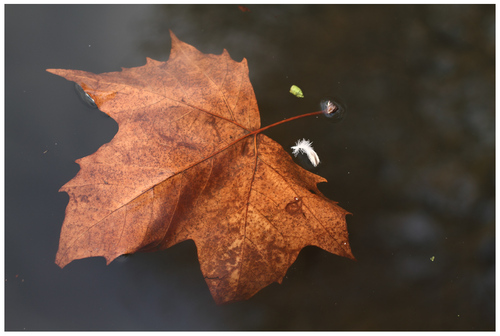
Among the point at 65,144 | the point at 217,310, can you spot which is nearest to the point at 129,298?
the point at 217,310

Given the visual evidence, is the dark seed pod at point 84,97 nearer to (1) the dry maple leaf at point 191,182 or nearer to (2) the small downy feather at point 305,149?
(1) the dry maple leaf at point 191,182

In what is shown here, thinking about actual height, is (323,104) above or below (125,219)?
above

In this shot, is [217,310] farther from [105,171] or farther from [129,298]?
[105,171]

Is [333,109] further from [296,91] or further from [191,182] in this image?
[191,182]

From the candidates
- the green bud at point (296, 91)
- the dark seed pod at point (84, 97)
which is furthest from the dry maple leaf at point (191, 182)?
the green bud at point (296, 91)

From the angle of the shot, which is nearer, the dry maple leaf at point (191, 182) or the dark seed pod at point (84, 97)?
the dry maple leaf at point (191, 182)

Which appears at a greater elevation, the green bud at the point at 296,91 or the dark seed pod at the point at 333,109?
the green bud at the point at 296,91
